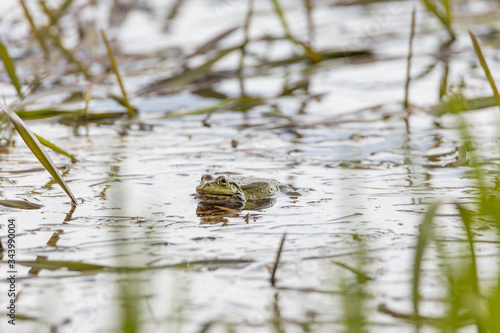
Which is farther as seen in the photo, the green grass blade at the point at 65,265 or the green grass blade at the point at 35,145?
the green grass blade at the point at 35,145

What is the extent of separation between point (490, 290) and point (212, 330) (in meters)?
0.81

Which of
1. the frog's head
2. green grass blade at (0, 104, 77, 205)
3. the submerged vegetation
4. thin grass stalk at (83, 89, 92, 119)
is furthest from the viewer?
thin grass stalk at (83, 89, 92, 119)

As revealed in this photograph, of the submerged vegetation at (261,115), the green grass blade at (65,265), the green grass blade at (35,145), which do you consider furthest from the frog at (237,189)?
the green grass blade at (65,265)

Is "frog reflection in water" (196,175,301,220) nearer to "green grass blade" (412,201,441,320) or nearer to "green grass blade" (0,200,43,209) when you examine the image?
"green grass blade" (0,200,43,209)

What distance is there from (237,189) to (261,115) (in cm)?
203

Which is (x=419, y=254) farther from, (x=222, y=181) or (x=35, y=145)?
(x=35, y=145)

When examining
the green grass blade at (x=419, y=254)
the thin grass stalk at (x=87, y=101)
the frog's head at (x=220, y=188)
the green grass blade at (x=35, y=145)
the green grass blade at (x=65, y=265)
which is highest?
the thin grass stalk at (x=87, y=101)

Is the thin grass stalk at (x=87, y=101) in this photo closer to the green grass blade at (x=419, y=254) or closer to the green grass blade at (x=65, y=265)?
the green grass blade at (x=65, y=265)

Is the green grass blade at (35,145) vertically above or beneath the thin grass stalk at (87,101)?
beneath

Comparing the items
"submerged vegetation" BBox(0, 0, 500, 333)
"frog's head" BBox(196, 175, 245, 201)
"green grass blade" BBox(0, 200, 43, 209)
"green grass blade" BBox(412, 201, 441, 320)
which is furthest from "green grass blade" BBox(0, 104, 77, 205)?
"green grass blade" BBox(412, 201, 441, 320)

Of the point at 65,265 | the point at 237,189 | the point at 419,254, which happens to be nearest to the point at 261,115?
the point at 237,189

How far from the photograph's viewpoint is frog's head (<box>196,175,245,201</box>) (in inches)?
120

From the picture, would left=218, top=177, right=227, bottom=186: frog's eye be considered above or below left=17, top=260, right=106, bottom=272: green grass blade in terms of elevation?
above

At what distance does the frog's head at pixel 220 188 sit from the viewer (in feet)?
9.98
